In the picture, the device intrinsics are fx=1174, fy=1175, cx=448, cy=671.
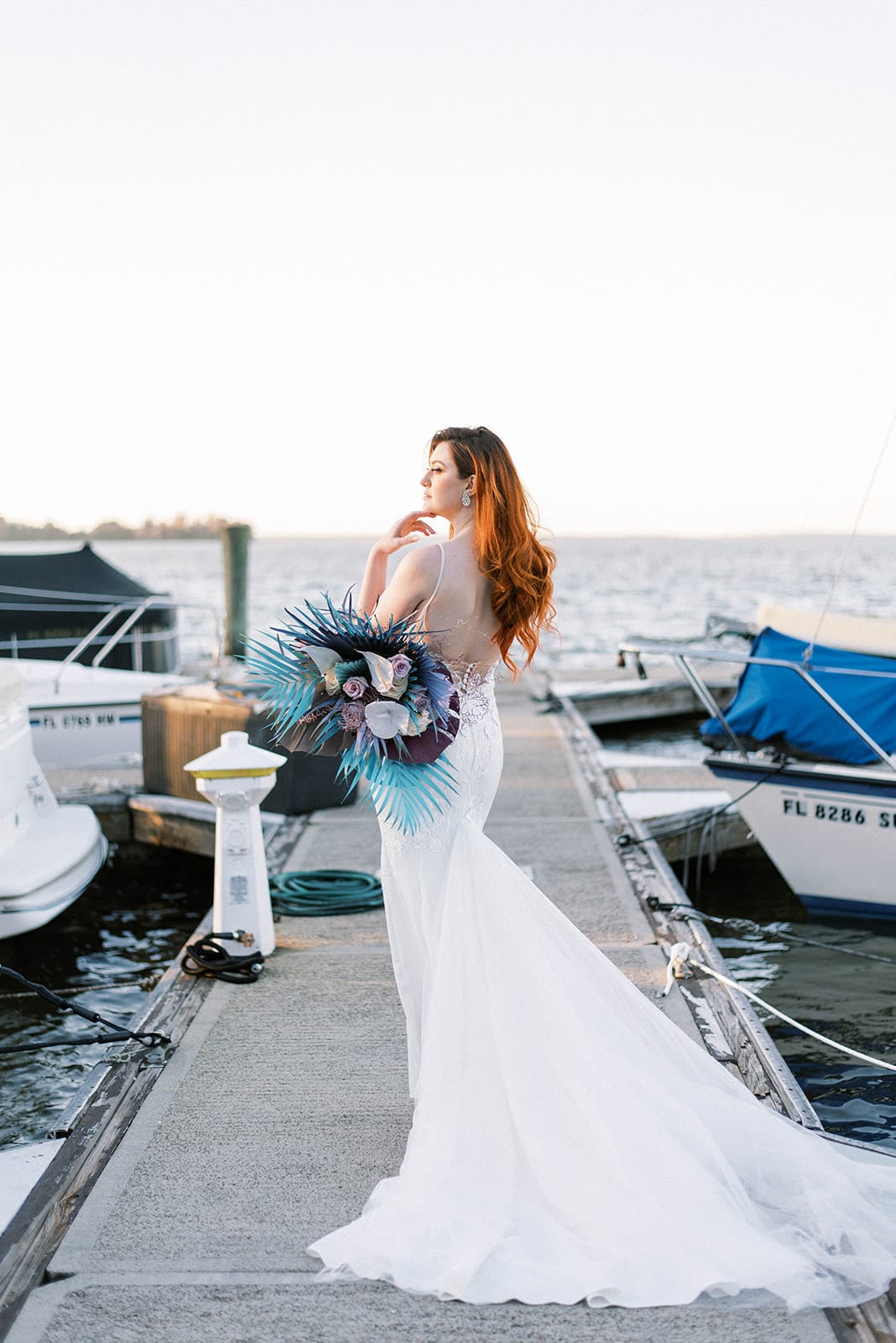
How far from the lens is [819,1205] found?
10.4 ft

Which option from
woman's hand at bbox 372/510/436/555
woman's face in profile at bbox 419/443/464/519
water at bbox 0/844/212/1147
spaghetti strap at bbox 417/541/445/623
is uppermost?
woman's face in profile at bbox 419/443/464/519

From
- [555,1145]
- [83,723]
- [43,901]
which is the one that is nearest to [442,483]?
[555,1145]

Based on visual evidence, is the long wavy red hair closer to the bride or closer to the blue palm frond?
the bride

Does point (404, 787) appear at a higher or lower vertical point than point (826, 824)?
higher

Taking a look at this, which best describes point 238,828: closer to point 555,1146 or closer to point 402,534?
point 402,534

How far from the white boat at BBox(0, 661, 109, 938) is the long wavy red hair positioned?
174 inches

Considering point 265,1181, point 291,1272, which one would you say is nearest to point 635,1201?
point 291,1272

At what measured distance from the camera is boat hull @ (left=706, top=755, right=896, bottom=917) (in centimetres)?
814

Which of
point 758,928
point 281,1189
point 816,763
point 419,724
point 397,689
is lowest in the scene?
point 758,928

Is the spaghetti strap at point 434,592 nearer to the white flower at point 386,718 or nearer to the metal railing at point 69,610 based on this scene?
Answer: the white flower at point 386,718

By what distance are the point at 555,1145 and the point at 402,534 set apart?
1.92 m

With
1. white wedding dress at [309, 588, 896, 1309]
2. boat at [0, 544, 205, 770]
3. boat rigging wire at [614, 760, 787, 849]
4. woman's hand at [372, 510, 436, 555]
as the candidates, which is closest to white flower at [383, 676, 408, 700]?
white wedding dress at [309, 588, 896, 1309]

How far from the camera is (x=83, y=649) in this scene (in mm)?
14969

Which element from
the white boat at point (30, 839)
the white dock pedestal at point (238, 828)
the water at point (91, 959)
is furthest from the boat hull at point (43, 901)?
the white dock pedestal at point (238, 828)
